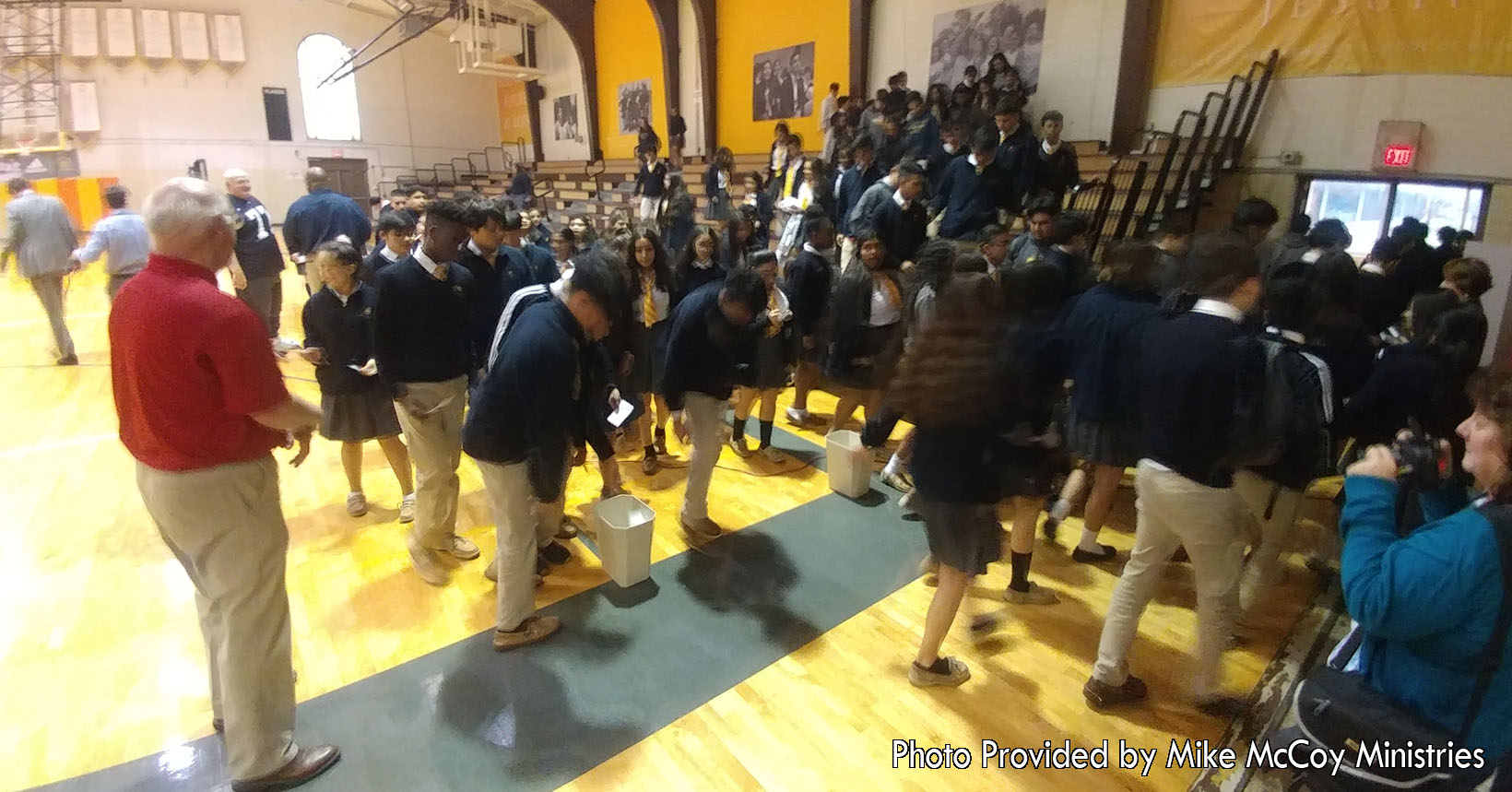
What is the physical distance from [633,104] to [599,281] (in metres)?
14.5

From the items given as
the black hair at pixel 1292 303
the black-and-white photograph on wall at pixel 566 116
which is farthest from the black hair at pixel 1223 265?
the black-and-white photograph on wall at pixel 566 116

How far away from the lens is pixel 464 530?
3.96m

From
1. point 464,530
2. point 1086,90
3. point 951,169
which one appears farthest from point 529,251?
point 1086,90

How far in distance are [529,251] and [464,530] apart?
1688mm

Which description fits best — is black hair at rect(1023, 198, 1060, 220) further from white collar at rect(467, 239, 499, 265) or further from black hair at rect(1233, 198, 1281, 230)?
white collar at rect(467, 239, 499, 265)

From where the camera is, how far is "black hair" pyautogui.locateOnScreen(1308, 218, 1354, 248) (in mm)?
4403

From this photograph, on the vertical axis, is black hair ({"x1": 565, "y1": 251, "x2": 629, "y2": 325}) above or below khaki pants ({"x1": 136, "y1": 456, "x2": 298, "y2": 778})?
above

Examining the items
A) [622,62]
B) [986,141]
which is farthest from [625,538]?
[622,62]

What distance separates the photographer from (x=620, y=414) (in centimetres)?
286

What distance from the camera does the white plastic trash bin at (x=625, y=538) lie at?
3.27 metres

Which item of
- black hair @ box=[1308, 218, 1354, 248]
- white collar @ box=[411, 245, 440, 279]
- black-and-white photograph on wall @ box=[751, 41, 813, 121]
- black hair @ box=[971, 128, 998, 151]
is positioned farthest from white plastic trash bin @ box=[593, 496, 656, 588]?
black-and-white photograph on wall @ box=[751, 41, 813, 121]

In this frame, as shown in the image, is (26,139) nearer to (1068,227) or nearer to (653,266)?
(653,266)

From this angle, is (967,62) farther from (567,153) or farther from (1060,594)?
(567,153)

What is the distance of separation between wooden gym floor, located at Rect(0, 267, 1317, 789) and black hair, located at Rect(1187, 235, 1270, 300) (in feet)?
5.20
